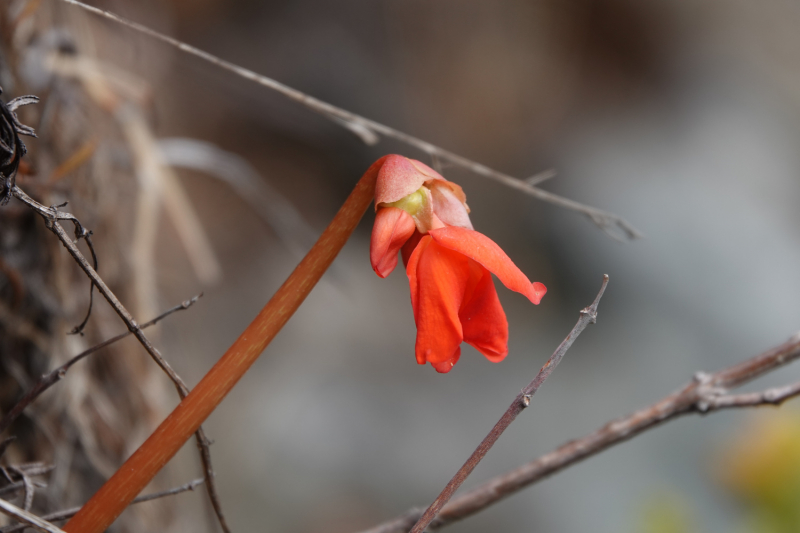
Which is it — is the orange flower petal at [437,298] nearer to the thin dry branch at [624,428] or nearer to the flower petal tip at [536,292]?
the flower petal tip at [536,292]

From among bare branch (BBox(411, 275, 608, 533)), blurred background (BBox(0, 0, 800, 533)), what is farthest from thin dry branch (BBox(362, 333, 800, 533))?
blurred background (BBox(0, 0, 800, 533))

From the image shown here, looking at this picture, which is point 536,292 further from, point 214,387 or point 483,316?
point 214,387

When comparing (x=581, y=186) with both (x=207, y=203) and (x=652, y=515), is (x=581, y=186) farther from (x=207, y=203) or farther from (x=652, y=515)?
(x=207, y=203)

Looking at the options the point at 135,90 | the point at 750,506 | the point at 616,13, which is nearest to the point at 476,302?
the point at 135,90

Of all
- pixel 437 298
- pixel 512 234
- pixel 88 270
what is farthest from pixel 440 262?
pixel 512 234

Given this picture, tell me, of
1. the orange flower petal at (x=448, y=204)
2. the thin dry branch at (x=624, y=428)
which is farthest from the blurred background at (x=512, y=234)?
the orange flower petal at (x=448, y=204)

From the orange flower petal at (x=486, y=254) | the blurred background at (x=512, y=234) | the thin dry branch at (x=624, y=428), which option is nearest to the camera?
the orange flower petal at (x=486, y=254)
